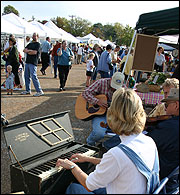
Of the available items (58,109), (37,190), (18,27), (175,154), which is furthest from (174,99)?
(18,27)

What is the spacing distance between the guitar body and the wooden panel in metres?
2.28

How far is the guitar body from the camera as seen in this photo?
3560 millimetres

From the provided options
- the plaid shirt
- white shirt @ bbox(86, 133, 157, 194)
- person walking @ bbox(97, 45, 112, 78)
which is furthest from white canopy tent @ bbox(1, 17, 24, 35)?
white shirt @ bbox(86, 133, 157, 194)

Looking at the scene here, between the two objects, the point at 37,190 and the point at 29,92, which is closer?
the point at 37,190

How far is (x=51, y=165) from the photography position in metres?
2.10

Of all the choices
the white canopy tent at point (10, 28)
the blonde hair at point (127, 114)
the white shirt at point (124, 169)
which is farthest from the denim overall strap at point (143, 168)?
the white canopy tent at point (10, 28)

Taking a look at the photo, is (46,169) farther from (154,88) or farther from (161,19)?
(161,19)

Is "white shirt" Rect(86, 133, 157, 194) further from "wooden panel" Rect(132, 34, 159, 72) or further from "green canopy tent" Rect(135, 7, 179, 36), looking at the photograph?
"wooden panel" Rect(132, 34, 159, 72)

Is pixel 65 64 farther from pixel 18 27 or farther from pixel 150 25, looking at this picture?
pixel 18 27

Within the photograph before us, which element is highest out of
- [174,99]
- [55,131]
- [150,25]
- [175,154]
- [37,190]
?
[150,25]

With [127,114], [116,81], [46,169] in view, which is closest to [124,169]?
[127,114]

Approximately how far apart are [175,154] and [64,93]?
19.9 ft

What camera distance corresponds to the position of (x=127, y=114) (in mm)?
1467

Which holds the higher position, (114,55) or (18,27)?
(18,27)
